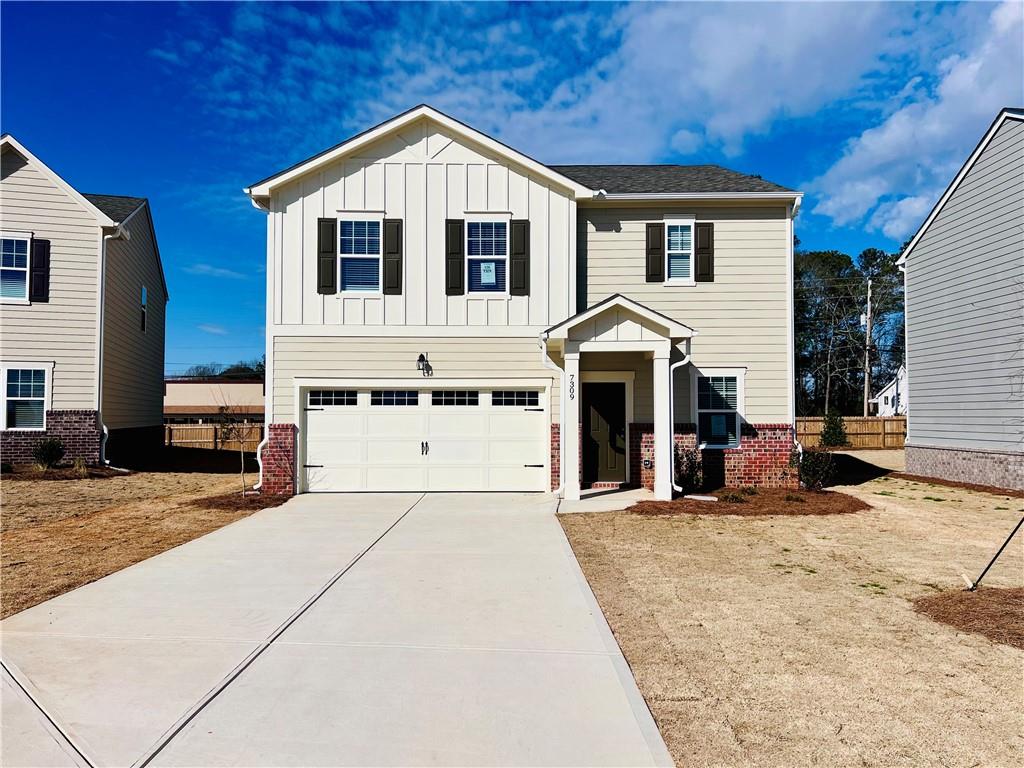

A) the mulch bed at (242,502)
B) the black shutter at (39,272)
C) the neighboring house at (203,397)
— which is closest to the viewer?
the mulch bed at (242,502)

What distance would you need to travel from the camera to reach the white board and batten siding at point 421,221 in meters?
Result: 13.5

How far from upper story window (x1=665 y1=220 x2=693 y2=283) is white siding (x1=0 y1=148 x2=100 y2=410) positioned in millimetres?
14139

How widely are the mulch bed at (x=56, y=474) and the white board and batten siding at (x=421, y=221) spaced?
6.64 metres

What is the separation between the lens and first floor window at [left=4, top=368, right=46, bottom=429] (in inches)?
644

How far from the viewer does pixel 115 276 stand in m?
18.1

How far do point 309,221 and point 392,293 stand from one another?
7.26 ft

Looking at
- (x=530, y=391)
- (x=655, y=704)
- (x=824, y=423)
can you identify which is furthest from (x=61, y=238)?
(x=824, y=423)

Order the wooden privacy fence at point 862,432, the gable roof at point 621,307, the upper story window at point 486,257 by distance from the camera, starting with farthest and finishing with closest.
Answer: the wooden privacy fence at point 862,432, the upper story window at point 486,257, the gable roof at point 621,307

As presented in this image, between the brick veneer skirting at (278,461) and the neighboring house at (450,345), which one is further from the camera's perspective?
the neighboring house at (450,345)

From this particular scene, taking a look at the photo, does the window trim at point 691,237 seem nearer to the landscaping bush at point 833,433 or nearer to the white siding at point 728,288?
the white siding at point 728,288

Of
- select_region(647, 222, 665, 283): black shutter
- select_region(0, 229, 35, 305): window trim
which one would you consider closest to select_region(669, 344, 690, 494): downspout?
select_region(647, 222, 665, 283): black shutter

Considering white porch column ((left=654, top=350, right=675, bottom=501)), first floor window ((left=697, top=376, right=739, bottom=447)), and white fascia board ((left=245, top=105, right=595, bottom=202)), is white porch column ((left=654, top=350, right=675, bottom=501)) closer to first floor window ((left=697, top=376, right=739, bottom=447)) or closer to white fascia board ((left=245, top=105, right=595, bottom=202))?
Answer: first floor window ((left=697, top=376, right=739, bottom=447))

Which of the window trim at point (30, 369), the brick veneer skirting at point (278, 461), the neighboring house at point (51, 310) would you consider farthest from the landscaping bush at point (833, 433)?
the window trim at point (30, 369)

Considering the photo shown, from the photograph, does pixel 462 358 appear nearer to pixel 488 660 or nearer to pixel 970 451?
pixel 488 660
